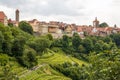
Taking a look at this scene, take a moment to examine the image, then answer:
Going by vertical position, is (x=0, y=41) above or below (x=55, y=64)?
above

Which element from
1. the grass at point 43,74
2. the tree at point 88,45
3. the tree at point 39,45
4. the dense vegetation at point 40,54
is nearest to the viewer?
the grass at point 43,74

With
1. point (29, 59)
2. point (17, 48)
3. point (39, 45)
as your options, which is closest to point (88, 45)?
point (39, 45)

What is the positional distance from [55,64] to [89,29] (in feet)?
263

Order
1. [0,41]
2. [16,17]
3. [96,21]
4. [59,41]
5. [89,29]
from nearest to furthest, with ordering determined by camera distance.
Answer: [0,41] < [59,41] < [16,17] < [89,29] < [96,21]

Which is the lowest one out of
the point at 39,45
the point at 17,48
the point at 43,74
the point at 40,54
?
the point at 43,74

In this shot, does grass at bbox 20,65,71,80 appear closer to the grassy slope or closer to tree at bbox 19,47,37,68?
the grassy slope

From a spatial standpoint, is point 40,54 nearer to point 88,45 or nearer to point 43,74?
point 43,74

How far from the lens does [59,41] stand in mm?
112062

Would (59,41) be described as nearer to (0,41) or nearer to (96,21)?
(0,41)

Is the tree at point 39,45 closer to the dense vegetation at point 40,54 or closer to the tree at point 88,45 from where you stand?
the dense vegetation at point 40,54

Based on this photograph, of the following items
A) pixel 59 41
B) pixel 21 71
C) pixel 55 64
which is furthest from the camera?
pixel 59 41

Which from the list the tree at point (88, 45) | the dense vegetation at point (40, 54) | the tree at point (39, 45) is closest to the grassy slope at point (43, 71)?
the dense vegetation at point (40, 54)

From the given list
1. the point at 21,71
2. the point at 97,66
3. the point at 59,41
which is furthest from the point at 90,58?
the point at 59,41

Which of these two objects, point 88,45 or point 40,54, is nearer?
point 40,54
